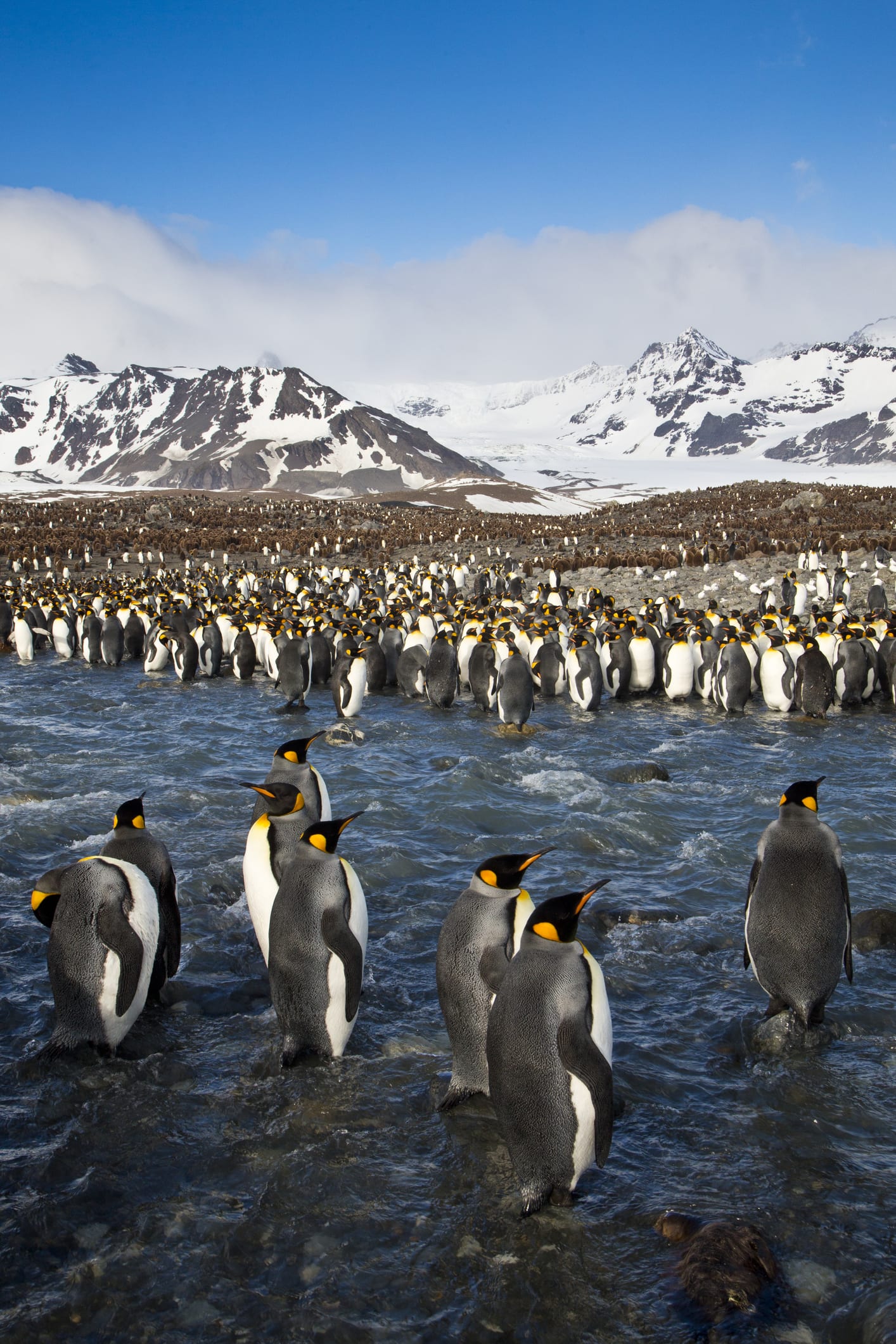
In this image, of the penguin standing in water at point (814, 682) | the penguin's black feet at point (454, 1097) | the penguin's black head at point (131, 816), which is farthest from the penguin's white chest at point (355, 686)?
the penguin's black feet at point (454, 1097)

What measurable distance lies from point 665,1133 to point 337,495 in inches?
4560

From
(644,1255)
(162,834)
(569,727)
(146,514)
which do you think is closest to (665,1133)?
(644,1255)

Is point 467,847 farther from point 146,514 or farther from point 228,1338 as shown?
point 146,514

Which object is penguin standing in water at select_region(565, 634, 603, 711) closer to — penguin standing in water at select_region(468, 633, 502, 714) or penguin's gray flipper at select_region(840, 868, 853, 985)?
penguin standing in water at select_region(468, 633, 502, 714)

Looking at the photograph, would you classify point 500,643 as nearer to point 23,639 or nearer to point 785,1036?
point 785,1036

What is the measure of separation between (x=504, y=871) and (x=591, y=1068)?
0.86m

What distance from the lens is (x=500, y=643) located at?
1295 centimetres

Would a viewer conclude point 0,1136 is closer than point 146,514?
Yes

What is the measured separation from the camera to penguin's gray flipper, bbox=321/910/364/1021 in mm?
3943

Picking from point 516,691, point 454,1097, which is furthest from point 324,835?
point 516,691

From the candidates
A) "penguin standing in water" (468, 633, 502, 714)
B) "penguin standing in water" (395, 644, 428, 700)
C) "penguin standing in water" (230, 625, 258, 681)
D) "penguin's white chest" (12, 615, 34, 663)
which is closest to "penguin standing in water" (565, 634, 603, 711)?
"penguin standing in water" (468, 633, 502, 714)

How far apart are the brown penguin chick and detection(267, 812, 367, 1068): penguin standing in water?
1.60 m

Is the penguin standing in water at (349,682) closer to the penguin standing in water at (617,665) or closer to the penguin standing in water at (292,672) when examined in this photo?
the penguin standing in water at (292,672)

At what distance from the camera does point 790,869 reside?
4277 millimetres
